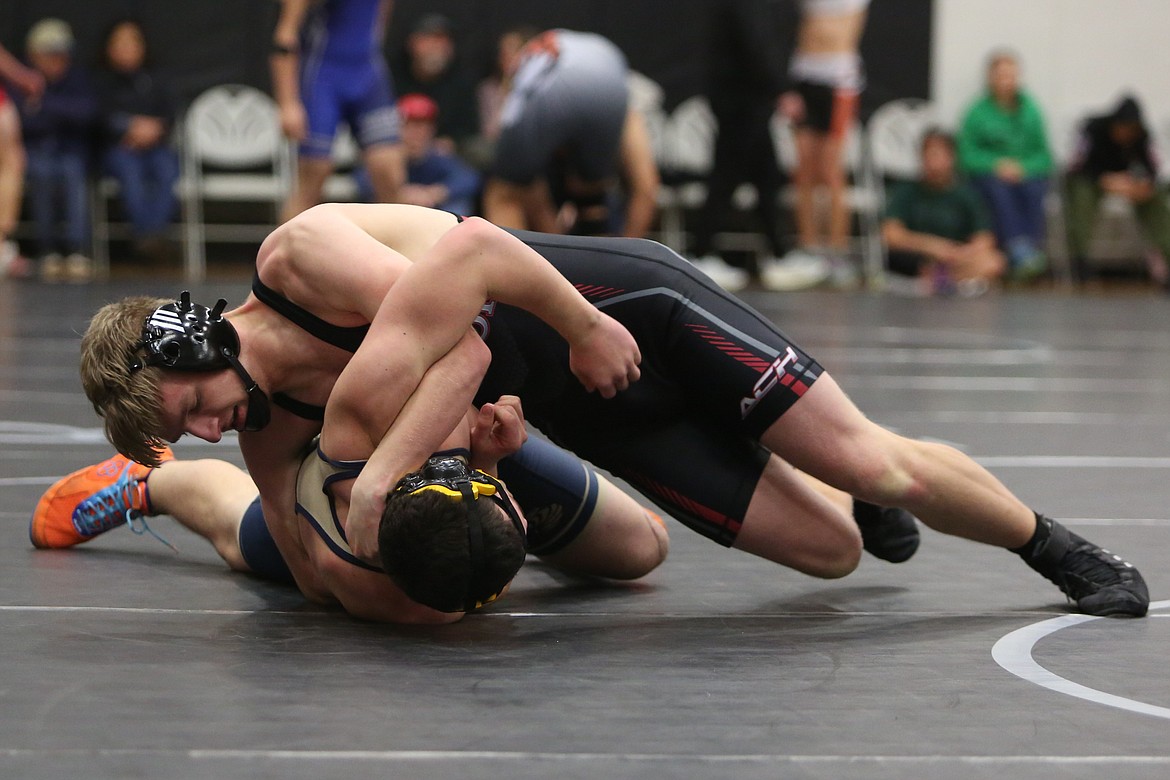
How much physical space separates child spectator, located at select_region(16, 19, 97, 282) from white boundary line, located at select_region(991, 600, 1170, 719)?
723 centimetres

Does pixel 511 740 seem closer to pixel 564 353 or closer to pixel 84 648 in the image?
pixel 84 648

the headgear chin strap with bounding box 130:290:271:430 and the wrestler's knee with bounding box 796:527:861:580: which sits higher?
the headgear chin strap with bounding box 130:290:271:430

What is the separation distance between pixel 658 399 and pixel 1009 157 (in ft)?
24.4

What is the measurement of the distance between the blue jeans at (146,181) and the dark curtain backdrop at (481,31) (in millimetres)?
589

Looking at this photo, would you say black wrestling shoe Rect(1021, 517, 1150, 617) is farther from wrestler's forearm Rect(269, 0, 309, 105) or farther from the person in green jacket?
the person in green jacket

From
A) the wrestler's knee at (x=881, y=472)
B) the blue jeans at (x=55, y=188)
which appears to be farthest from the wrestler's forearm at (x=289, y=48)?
the wrestler's knee at (x=881, y=472)

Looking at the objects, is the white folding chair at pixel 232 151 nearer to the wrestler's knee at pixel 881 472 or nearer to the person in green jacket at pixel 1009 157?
the person in green jacket at pixel 1009 157

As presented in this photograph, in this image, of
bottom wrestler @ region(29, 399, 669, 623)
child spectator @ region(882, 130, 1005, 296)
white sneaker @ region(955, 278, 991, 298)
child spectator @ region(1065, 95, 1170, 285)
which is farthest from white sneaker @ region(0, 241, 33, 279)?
bottom wrestler @ region(29, 399, 669, 623)

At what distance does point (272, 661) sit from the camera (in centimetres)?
196

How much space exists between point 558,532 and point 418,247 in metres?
0.50

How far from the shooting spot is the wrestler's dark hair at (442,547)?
1934 mm

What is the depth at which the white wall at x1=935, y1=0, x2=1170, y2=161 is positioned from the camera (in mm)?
9898

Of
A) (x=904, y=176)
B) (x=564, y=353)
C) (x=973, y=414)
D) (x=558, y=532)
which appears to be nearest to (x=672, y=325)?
→ (x=564, y=353)

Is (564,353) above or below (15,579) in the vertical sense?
above
